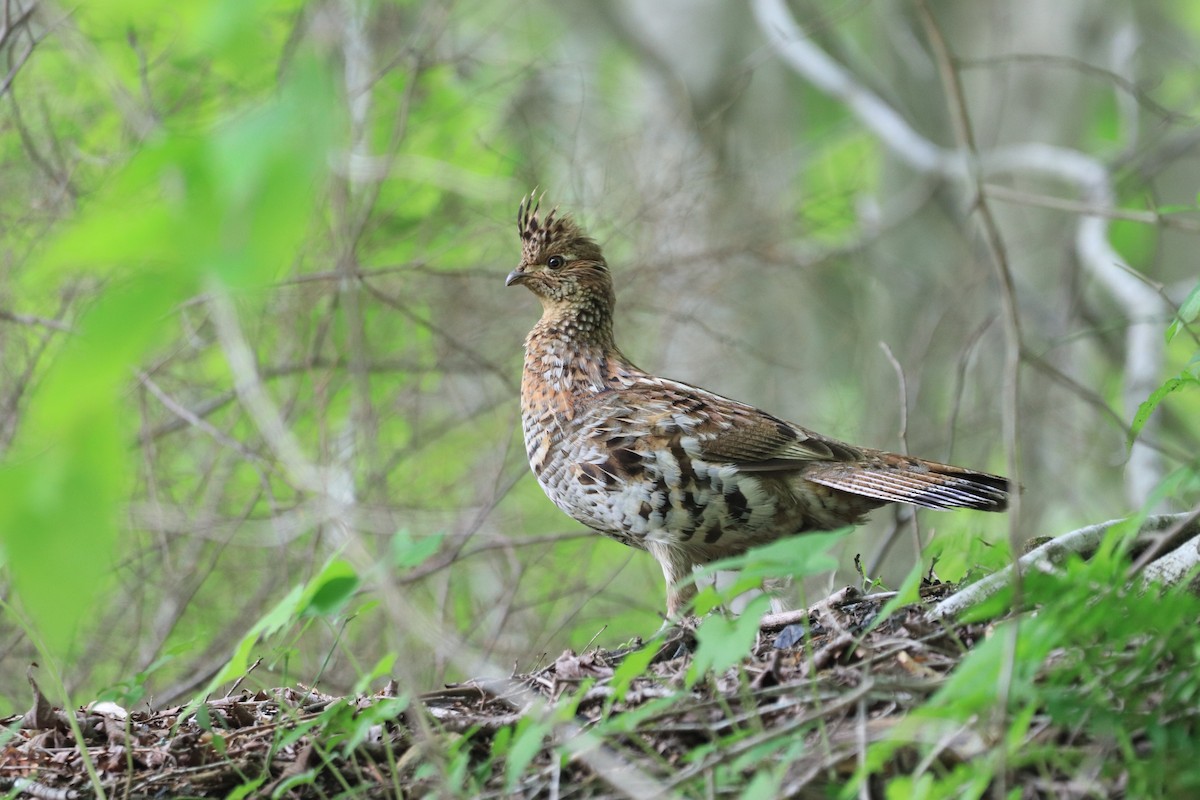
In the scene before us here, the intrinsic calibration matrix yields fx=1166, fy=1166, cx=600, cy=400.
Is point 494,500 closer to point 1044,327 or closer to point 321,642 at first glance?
point 321,642

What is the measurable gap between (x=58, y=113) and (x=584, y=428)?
4.24 metres

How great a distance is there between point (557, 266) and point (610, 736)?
340 cm

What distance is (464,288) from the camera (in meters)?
7.90

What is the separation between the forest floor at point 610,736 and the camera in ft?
8.68

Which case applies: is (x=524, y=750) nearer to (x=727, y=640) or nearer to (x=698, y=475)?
(x=727, y=640)

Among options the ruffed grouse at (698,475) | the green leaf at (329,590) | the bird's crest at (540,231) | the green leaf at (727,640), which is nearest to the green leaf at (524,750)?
the green leaf at (727,640)

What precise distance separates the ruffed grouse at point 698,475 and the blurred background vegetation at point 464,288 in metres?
0.45

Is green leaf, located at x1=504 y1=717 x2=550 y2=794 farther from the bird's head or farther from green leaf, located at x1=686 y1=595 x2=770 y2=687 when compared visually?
the bird's head

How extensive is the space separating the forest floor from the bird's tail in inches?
26.6

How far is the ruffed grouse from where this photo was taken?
4.99m

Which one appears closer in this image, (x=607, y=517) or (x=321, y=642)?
(x=607, y=517)

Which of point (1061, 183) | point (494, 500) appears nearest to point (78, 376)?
point (494, 500)

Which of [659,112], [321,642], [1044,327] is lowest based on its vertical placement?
[321,642]

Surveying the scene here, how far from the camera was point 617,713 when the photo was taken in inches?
130
